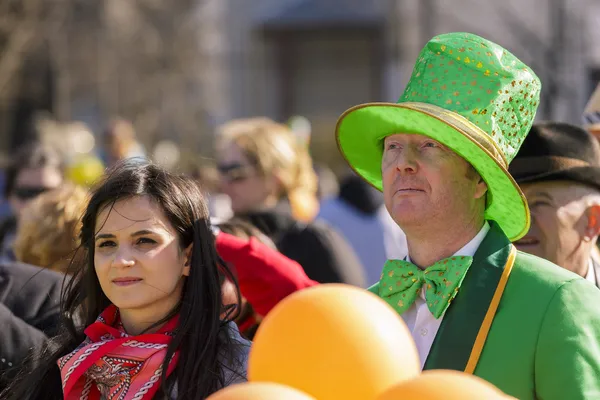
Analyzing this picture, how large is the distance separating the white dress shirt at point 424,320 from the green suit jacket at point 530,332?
0.21 feet

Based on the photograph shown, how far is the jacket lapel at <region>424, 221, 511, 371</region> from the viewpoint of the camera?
3.06 metres

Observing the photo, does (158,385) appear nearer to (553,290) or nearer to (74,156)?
(553,290)

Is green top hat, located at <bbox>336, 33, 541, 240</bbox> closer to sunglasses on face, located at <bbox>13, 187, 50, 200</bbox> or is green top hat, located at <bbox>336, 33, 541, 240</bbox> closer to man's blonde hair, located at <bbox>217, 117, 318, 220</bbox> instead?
man's blonde hair, located at <bbox>217, 117, 318, 220</bbox>

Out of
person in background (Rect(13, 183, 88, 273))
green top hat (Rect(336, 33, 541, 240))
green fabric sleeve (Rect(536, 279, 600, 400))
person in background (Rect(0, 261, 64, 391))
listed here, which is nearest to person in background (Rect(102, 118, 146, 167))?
person in background (Rect(13, 183, 88, 273))

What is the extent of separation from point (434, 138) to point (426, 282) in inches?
17.2

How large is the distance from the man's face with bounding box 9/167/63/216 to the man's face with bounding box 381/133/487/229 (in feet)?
13.3

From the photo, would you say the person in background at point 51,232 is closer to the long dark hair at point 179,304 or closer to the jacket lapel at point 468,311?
the long dark hair at point 179,304

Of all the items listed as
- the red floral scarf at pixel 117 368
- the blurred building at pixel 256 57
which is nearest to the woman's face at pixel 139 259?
the red floral scarf at pixel 117 368

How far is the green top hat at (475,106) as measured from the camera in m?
3.19

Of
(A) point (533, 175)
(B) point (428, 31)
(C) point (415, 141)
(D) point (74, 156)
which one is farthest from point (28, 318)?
(B) point (428, 31)

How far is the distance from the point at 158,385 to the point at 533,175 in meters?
1.64

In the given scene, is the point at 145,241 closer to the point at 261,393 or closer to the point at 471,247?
the point at 471,247

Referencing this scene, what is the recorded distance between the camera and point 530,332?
299 cm

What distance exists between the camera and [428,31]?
17.5m
